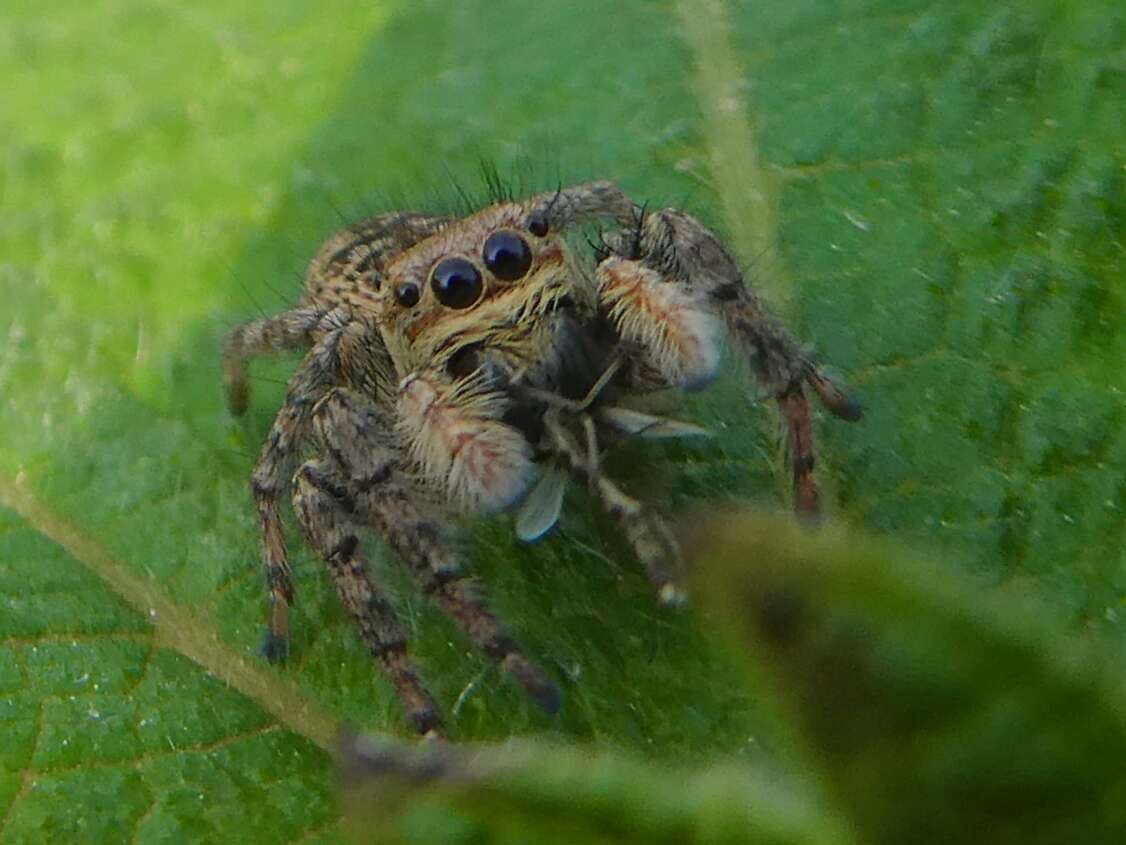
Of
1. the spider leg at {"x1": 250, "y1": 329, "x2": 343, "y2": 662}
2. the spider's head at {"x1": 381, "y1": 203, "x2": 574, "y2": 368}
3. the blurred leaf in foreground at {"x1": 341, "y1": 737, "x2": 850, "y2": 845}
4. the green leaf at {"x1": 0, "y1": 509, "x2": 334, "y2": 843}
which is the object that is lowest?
the green leaf at {"x1": 0, "y1": 509, "x2": 334, "y2": 843}

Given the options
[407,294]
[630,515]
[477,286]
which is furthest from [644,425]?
[407,294]

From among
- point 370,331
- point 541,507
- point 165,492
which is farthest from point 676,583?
point 165,492

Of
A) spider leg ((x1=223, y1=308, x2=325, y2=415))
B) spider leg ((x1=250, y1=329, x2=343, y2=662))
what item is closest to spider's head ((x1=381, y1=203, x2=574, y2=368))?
spider leg ((x1=250, y1=329, x2=343, y2=662))

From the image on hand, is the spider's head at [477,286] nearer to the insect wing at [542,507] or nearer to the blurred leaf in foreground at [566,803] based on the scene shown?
the insect wing at [542,507]

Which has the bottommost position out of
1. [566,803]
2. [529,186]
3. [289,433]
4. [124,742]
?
[124,742]

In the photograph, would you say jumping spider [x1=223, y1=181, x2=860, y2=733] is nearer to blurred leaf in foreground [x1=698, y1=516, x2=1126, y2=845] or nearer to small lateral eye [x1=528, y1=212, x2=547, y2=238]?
small lateral eye [x1=528, y1=212, x2=547, y2=238]

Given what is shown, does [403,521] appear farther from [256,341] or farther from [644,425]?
[256,341]
